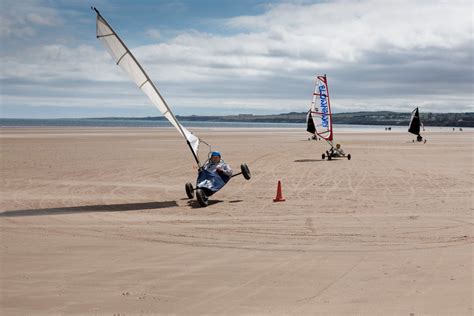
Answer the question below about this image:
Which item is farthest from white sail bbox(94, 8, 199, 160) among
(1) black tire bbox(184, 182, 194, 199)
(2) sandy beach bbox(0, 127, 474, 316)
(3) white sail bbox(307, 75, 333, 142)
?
(3) white sail bbox(307, 75, 333, 142)

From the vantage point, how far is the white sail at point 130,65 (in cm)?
1196

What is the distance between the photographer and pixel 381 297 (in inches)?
247

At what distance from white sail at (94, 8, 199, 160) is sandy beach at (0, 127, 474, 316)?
2456 millimetres

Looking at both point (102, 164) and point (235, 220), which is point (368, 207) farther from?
point (102, 164)

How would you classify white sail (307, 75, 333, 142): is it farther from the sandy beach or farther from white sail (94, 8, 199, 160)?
white sail (94, 8, 199, 160)

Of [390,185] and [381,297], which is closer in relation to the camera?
[381,297]

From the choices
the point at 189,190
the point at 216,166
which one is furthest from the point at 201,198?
the point at 216,166

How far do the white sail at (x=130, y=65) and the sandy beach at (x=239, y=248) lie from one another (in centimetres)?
246

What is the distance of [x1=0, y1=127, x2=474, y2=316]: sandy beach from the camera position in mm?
6152

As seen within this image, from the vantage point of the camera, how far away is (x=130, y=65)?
→ 1273cm

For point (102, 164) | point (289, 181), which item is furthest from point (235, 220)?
point (102, 164)

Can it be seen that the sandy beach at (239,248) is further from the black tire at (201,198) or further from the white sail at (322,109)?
the white sail at (322,109)

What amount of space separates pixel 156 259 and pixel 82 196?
7369 mm

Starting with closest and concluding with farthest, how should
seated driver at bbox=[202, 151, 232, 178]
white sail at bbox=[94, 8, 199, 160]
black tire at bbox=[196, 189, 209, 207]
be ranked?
white sail at bbox=[94, 8, 199, 160]
black tire at bbox=[196, 189, 209, 207]
seated driver at bbox=[202, 151, 232, 178]
